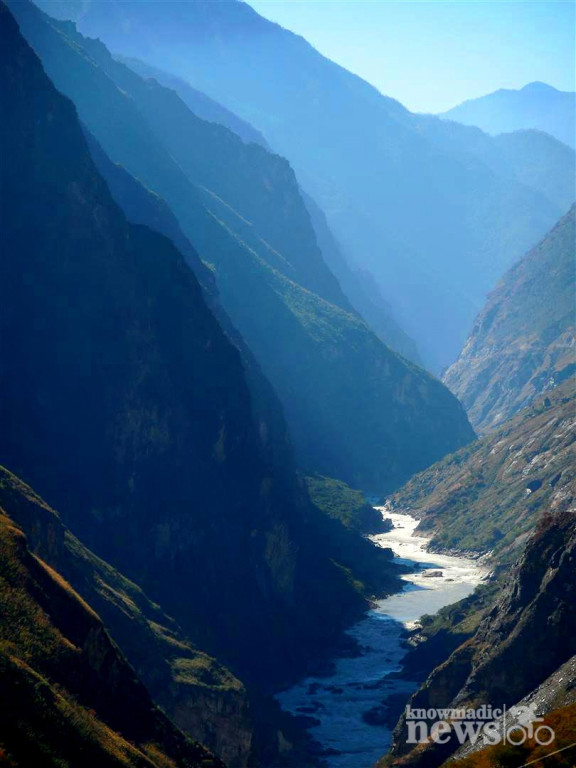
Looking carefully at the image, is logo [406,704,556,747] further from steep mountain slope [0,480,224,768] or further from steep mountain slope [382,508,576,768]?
steep mountain slope [0,480,224,768]

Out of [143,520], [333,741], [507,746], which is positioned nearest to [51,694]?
[507,746]

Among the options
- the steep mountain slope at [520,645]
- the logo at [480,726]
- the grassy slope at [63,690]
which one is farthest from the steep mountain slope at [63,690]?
the steep mountain slope at [520,645]

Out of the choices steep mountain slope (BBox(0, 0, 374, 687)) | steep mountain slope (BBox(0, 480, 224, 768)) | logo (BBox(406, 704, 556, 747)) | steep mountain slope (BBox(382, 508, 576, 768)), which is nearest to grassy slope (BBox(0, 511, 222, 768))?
steep mountain slope (BBox(0, 480, 224, 768))

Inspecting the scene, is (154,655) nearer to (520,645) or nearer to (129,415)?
(520,645)

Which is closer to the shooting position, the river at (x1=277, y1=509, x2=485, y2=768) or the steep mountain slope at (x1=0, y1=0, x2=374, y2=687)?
the river at (x1=277, y1=509, x2=485, y2=768)

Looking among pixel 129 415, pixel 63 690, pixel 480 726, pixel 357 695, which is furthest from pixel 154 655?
pixel 129 415

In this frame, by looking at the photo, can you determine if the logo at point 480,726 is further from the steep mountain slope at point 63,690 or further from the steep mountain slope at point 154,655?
the steep mountain slope at point 154,655
